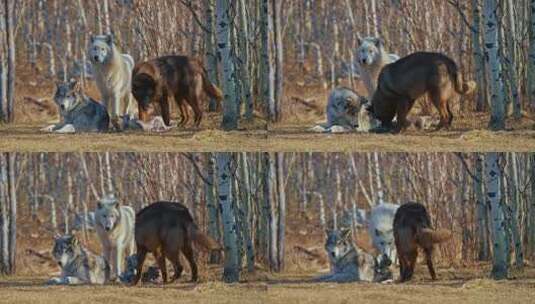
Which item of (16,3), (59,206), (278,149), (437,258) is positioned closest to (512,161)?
(437,258)

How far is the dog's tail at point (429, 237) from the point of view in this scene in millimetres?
8461

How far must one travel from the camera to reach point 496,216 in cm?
870

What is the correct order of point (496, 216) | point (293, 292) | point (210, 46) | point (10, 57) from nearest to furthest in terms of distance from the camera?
1. point (293, 292)
2. point (496, 216)
3. point (210, 46)
4. point (10, 57)

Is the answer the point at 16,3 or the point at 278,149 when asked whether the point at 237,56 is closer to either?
the point at 278,149

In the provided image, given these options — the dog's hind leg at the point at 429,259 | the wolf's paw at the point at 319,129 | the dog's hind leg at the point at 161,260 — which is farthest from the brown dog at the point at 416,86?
the dog's hind leg at the point at 161,260

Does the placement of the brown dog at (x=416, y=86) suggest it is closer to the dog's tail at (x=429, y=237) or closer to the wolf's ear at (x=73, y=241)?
the dog's tail at (x=429, y=237)

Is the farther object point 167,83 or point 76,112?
point 76,112

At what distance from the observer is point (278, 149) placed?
8.75 metres

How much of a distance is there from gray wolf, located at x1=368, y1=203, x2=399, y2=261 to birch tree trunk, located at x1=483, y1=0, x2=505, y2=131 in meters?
0.86

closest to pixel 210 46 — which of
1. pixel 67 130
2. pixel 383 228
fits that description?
pixel 67 130

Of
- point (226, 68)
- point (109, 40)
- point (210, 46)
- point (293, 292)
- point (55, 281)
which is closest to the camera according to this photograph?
point (293, 292)

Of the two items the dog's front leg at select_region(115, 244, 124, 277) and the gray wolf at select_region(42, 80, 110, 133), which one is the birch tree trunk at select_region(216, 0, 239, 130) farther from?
the dog's front leg at select_region(115, 244, 124, 277)

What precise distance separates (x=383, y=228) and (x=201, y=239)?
1156 mm

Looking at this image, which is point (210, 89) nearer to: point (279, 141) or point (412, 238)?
point (279, 141)
